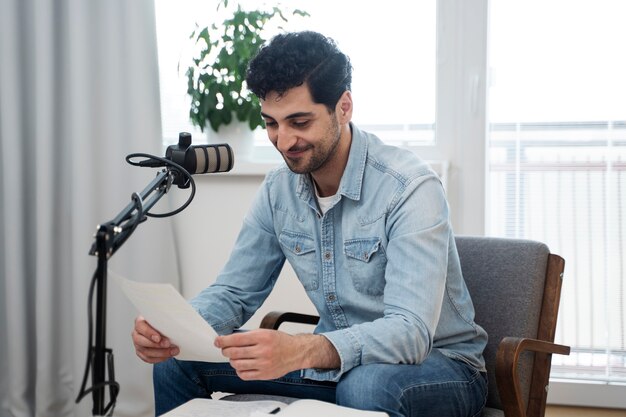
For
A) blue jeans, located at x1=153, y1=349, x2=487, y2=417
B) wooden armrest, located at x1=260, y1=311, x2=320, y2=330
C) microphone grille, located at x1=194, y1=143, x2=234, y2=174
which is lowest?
blue jeans, located at x1=153, y1=349, x2=487, y2=417

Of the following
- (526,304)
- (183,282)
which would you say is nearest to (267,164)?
(183,282)

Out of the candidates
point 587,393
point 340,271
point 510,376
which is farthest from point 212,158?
point 587,393

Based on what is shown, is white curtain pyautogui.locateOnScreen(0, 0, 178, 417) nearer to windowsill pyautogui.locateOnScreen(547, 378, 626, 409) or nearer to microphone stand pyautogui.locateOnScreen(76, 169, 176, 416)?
windowsill pyautogui.locateOnScreen(547, 378, 626, 409)

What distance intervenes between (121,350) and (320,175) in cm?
140

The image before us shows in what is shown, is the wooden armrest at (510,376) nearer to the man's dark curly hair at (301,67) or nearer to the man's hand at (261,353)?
the man's hand at (261,353)

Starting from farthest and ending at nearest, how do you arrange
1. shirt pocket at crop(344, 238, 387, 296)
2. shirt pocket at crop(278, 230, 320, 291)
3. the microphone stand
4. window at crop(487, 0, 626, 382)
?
window at crop(487, 0, 626, 382) < shirt pocket at crop(278, 230, 320, 291) < shirt pocket at crop(344, 238, 387, 296) < the microphone stand

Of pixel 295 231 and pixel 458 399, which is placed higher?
pixel 295 231

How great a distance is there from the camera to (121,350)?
2.93 metres

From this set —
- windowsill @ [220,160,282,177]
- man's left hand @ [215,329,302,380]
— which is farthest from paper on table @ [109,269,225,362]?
windowsill @ [220,160,282,177]

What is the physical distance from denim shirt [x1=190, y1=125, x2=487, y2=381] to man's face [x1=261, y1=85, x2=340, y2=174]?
73 mm

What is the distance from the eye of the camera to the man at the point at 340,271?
1530mm

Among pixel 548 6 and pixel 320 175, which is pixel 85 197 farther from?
pixel 548 6

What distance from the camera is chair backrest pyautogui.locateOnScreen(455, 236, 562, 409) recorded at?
6.03 ft

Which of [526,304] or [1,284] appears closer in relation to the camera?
[526,304]
